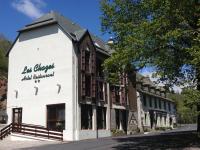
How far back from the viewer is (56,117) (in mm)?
37062

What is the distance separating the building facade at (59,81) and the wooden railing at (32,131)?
41.8 inches

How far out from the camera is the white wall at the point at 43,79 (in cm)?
3728

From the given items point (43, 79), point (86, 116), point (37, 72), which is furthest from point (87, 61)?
point (86, 116)

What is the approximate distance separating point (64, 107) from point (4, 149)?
10.5 metres

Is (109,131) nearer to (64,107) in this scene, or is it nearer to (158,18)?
(64,107)

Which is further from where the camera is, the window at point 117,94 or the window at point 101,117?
the window at point 117,94

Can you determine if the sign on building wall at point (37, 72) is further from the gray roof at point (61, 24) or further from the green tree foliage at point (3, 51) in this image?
the green tree foliage at point (3, 51)

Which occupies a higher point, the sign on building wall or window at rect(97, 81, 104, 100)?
the sign on building wall

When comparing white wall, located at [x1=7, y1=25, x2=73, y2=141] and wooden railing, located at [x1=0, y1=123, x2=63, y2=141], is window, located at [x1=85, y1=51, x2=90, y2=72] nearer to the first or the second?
white wall, located at [x1=7, y1=25, x2=73, y2=141]

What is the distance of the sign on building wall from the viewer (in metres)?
38.7

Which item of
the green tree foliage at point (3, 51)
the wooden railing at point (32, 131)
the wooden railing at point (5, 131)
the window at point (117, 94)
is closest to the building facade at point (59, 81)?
the wooden railing at point (32, 131)

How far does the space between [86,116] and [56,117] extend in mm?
3209

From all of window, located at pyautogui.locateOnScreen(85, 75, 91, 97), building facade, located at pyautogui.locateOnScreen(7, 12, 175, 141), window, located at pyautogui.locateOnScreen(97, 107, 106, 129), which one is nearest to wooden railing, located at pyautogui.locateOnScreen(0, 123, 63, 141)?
building facade, located at pyautogui.locateOnScreen(7, 12, 175, 141)

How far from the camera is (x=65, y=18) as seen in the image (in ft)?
141
